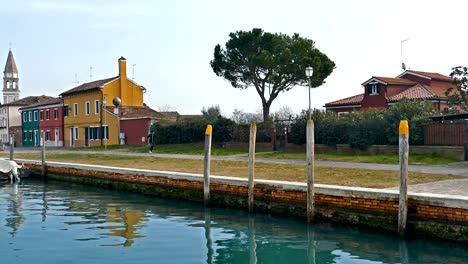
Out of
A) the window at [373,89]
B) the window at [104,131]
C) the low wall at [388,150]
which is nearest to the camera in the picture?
the low wall at [388,150]

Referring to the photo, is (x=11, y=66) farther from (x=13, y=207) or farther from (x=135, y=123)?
(x=13, y=207)

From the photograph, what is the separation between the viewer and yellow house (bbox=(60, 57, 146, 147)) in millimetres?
48812

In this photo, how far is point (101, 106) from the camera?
163ft

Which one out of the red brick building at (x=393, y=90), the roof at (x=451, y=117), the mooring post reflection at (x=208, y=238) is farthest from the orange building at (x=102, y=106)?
the mooring post reflection at (x=208, y=238)

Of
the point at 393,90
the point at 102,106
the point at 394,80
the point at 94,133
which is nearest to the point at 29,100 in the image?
the point at 94,133

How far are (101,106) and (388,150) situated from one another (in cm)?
3143

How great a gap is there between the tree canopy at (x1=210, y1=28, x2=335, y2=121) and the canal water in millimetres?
24008

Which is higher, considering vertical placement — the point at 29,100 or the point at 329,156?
the point at 29,100

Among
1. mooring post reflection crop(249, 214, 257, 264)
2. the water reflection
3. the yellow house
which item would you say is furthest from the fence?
the yellow house

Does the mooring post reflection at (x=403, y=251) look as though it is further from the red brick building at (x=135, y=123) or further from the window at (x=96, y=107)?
the window at (x=96, y=107)

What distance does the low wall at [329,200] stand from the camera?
10.6m

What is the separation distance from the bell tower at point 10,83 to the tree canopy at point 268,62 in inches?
2422

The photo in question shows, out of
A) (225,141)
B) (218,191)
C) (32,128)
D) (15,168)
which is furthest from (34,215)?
(32,128)

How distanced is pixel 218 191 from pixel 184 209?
3.64 ft
